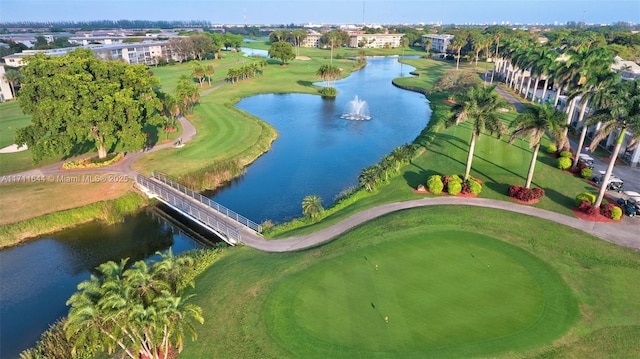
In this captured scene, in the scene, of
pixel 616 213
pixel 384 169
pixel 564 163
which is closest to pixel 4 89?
pixel 384 169

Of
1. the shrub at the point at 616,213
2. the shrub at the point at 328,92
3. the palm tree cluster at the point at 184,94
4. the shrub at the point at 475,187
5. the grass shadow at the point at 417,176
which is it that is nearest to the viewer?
the shrub at the point at 616,213

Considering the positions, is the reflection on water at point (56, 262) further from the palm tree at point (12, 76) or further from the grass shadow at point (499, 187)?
the palm tree at point (12, 76)

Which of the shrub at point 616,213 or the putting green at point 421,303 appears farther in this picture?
the shrub at point 616,213

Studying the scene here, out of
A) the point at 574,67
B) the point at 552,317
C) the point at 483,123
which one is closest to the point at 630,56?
the point at 574,67

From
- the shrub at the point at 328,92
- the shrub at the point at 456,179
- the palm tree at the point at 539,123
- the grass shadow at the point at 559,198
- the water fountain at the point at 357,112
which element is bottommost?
the water fountain at the point at 357,112

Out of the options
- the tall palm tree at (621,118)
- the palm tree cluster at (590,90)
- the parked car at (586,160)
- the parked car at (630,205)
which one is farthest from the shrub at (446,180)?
the parked car at (586,160)

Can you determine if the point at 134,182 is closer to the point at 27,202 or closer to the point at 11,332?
the point at 27,202
